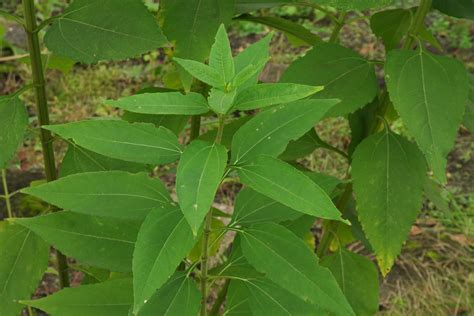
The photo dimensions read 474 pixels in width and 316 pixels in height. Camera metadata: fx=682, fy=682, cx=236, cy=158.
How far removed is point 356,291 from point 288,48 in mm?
3350

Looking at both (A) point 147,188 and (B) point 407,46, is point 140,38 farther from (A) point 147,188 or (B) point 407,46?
(B) point 407,46

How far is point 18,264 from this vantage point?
60.0 inches

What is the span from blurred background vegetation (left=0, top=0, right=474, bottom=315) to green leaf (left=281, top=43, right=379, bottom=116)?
384mm

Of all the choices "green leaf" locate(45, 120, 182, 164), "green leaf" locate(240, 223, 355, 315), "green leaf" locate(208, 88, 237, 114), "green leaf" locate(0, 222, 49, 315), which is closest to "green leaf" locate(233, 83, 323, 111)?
"green leaf" locate(208, 88, 237, 114)

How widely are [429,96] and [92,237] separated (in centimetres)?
72

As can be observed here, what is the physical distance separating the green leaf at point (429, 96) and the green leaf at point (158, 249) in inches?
20.3

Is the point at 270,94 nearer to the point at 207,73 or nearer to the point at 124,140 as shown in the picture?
the point at 207,73

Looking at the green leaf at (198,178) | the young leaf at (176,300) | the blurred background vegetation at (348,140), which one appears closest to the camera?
the green leaf at (198,178)

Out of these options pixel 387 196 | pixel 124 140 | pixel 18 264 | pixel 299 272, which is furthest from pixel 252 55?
pixel 18 264

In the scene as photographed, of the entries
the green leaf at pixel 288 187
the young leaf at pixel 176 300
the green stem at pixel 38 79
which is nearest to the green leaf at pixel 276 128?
the green leaf at pixel 288 187

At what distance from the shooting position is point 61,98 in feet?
15.1

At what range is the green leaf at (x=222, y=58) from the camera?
1.02 m

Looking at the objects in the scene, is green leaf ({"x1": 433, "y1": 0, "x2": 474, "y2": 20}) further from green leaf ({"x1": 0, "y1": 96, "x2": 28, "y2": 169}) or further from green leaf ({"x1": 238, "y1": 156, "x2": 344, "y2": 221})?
green leaf ({"x1": 0, "y1": 96, "x2": 28, "y2": 169})

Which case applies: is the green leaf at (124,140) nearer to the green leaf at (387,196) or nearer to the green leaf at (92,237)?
the green leaf at (92,237)
